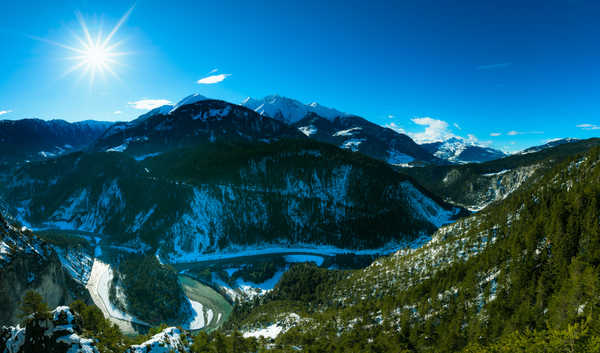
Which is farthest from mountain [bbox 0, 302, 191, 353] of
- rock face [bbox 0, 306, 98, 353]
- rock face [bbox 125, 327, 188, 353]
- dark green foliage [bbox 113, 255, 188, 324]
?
dark green foliage [bbox 113, 255, 188, 324]

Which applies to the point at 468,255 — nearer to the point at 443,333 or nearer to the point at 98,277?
the point at 443,333

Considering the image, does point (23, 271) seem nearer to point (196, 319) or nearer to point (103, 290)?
point (196, 319)

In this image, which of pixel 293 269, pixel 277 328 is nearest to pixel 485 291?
pixel 277 328

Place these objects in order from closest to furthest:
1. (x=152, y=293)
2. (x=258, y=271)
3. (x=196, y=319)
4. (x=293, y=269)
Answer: (x=196, y=319) < (x=152, y=293) < (x=293, y=269) < (x=258, y=271)

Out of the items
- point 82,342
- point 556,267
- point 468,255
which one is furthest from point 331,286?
point 82,342

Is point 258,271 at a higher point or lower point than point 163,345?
lower

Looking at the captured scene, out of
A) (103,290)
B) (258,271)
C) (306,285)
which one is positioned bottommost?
(258,271)
